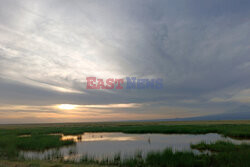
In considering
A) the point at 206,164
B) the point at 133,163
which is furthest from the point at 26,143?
the point at 206,164

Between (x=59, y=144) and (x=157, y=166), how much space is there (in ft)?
52.5

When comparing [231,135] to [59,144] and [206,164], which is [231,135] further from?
[59,144]

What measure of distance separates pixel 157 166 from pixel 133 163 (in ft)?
6.10

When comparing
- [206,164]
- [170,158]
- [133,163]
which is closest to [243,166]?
[206,164]

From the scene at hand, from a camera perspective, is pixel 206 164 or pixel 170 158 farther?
pixel 170 158

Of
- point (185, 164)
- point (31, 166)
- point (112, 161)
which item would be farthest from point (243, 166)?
point (31, 166)

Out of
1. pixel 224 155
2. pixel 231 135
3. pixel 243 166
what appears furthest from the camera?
pixel 231 135

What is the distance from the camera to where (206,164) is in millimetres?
12266

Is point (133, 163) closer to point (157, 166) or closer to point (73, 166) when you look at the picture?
point (157, 166)

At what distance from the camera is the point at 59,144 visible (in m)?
22.6

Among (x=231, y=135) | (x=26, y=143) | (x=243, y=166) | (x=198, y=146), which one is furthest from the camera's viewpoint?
(x=231, y=135)

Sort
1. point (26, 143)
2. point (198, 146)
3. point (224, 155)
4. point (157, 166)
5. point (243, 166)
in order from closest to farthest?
point (243, 166) < point (157, 166) < point (224, 155) < point (198, 146) < point (26, 143)

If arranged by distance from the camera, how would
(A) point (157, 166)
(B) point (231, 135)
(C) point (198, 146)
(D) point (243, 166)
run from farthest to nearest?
(B) point (231, 135)
(C) point (198, 146)
(A) point (157, 166)
(D) point (243, 166)

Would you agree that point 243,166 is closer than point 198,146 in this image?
Yes
